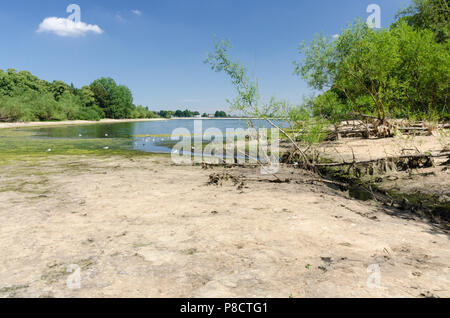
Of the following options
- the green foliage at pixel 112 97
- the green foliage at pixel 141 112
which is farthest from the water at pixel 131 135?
the green foliage at pixel 141 112

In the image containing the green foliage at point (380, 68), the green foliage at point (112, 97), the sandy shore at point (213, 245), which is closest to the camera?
the sandy shore at point (213, 245)

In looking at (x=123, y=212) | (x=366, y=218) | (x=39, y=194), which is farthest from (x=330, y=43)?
(x=39, y=194)

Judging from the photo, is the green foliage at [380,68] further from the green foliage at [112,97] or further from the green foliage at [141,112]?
the green foliage at [141,112]

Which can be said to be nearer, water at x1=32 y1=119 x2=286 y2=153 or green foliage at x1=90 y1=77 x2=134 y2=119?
water at x1=32 y1=119 x2=286 y2=153

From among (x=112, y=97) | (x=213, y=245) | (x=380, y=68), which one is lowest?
(x=213, y=245)

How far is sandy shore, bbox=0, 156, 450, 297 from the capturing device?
3488mm

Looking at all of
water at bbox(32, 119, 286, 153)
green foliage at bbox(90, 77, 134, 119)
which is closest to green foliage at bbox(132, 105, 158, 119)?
green foliage at bbox(90, 77, 134, 119)

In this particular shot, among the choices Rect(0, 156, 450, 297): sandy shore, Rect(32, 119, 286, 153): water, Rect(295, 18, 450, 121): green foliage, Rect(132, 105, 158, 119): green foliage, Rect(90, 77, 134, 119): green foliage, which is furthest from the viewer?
Rect(132, 105, 158, 119): green foliage

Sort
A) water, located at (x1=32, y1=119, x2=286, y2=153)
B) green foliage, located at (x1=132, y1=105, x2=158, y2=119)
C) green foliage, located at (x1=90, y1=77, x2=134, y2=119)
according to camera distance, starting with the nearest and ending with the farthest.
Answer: water, located at (x1=32, y1=119, x2=286, y2=153) < green foliage, located at (x1=90, y1=77, x2=134, y2=119) < green foliage, located at (x1=132, y1=105, x2=158, y2=119)

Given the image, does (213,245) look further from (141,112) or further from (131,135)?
(141,112)

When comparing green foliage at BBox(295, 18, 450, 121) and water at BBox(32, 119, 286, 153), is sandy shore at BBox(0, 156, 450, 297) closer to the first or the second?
water at BBox(32, 119, 286, 153)

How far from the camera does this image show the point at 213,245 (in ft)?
15.9

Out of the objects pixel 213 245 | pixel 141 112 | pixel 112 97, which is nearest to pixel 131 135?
pixel 213 245

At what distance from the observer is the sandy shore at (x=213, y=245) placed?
3.49 meters
